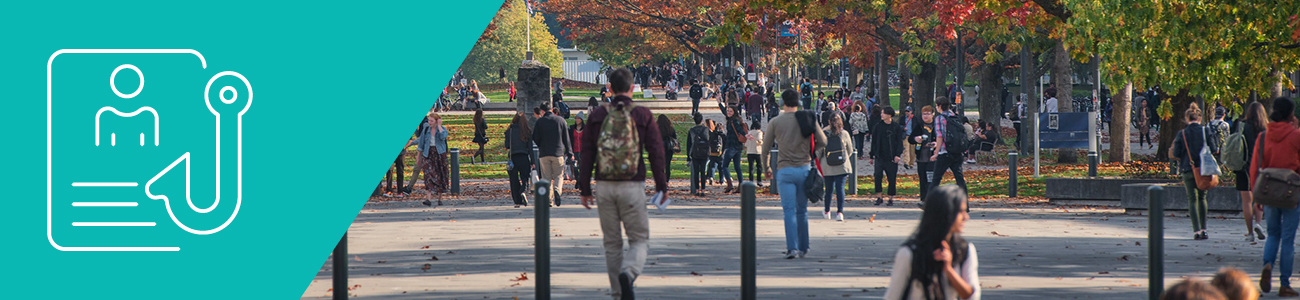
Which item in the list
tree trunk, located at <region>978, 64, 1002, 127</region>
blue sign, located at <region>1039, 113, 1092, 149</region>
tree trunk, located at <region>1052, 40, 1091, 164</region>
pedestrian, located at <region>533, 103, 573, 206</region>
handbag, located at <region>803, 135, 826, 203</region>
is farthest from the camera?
tree trunk, located at <region>978, 64, 1002, 127</region>

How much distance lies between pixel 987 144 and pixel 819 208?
36.5 feet

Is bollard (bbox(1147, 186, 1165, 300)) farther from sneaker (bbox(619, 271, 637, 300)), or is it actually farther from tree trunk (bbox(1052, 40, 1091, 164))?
tree trunk (bbox(1052, 40, 1091, 164))

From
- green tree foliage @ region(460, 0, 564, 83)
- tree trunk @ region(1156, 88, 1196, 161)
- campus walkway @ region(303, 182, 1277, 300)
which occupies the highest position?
green tree foliage @ region(460, 0, 564, 83)

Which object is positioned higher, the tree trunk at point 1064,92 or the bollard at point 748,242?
the tree trunk at point 1064,92

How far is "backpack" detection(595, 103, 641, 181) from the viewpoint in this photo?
7.80m

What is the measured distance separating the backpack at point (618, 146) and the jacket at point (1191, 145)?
634cm

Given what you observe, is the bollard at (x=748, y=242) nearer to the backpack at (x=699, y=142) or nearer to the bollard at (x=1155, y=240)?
the bollard at (x=1155, y=240)

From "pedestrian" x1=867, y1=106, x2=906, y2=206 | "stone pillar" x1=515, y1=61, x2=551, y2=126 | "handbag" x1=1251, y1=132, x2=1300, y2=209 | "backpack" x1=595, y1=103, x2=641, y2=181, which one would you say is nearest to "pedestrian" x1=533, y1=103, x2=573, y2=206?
"pedestrian" x1=867, y1=106, x2=906, y2=206

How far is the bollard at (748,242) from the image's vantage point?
24.2 ft

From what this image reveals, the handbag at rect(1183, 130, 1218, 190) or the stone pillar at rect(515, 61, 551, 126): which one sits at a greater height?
the stone pillar at rect(515, 61, 551, 126)

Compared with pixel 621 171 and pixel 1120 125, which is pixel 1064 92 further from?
pixel 621 171

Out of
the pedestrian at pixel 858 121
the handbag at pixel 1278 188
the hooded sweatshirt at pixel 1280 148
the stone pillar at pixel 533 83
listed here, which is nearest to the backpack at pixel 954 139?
the hooded sweatshirt at pixel 1280 148

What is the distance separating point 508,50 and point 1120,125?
6673 centimetres

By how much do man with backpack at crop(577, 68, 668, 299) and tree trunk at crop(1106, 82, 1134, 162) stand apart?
16.6 meters
